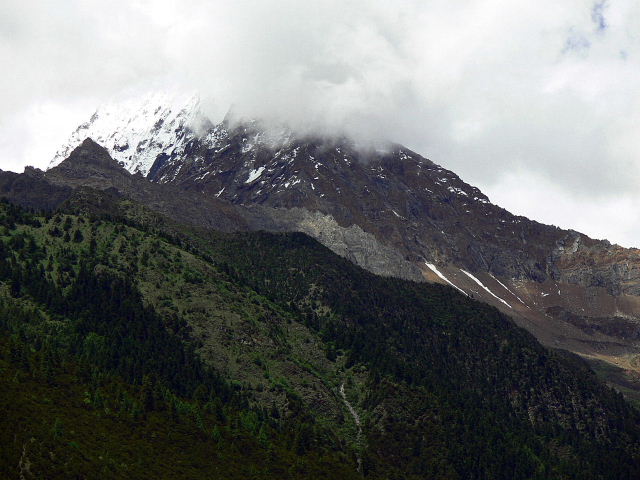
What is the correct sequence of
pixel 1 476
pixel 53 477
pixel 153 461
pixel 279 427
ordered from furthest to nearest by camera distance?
pixel 279 427
pixel 153 461
pixel 53 477
pixel 1 476

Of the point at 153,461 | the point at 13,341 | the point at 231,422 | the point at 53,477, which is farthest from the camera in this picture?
the point at 231,422

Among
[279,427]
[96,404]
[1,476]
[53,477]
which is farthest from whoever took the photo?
[279,427]

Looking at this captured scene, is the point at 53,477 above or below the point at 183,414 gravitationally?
below

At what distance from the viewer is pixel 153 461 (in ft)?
489

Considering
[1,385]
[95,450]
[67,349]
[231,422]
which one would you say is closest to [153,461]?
[95,450]

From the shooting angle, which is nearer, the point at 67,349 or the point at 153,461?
the point at 153,461

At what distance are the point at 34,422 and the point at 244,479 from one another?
36.5 m

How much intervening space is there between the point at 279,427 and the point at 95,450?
6359cm

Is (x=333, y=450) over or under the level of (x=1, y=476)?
over

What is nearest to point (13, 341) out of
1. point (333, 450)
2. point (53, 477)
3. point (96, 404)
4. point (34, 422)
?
point (96, 404)

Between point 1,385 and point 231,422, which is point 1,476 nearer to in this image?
point 1,385

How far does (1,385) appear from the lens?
144m

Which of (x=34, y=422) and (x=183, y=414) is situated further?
(x=183, y=414)

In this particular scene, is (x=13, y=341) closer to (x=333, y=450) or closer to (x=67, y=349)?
(x=67, y=349)
